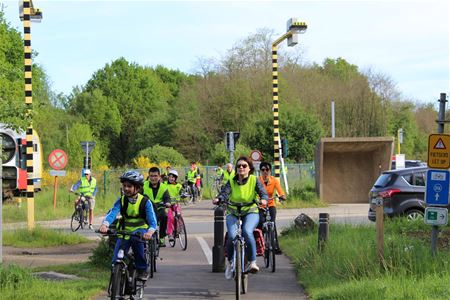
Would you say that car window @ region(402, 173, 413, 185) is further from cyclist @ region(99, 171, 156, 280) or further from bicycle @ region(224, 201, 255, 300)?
cyclist @ region(99, 171, 156, 280)

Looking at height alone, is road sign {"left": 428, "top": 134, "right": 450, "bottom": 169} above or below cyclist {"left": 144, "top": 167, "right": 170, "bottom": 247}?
above

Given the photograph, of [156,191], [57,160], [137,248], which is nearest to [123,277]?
[137,248]

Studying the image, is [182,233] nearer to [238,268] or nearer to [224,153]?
[238,268]

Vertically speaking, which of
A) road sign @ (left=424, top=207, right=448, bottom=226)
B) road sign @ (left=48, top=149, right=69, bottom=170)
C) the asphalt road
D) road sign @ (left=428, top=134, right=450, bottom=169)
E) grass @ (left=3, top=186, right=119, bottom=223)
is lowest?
grass @ (left=3, top=186, right=119, bottom=223)

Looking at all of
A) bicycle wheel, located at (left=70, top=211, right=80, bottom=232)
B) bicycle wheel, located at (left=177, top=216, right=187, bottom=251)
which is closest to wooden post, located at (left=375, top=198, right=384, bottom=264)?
bicycle wheel, located at (left=177, top=216, right=187, bottom=251)

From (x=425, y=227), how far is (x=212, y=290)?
624 cm

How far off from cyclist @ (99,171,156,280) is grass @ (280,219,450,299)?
2215 millimetres

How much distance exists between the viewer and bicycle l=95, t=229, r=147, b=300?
328 inches

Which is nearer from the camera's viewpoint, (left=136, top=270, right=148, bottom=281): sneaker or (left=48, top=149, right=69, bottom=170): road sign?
(left=136, top=270, right=148, bottom=281): sneaker

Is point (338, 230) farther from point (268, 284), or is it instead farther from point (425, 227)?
point (268, 284)

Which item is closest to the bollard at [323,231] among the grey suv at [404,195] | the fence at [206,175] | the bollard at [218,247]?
the bollard at [218,247]

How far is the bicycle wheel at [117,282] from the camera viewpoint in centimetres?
827

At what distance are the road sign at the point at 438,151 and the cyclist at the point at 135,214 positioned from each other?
4.12 meters

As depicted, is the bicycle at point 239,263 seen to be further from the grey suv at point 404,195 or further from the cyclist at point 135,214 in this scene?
the grey suv at point 404,195
